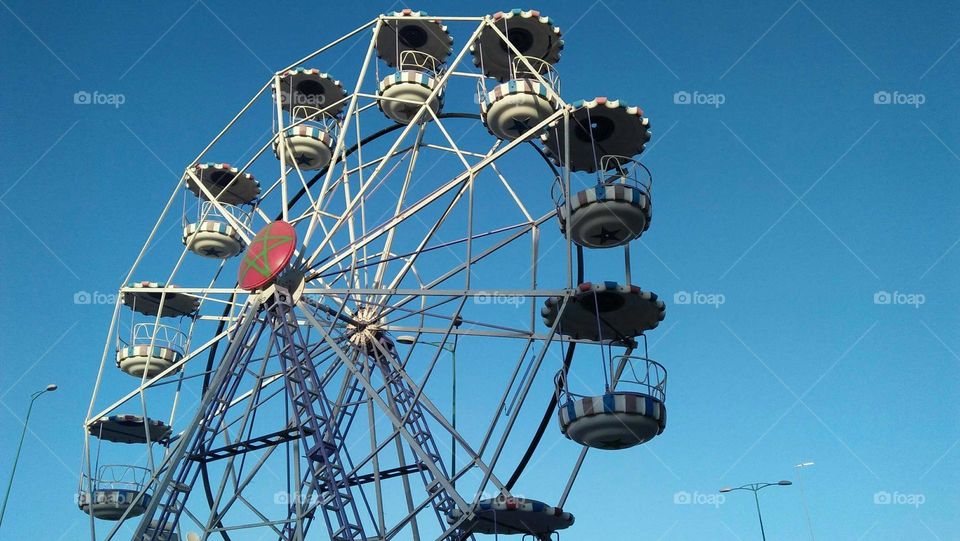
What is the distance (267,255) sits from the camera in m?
21.7

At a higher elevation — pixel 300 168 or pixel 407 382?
pixel 300 168

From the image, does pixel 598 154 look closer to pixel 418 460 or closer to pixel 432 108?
pixel 432 108

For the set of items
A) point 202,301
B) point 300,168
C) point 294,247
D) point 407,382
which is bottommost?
point 407,382

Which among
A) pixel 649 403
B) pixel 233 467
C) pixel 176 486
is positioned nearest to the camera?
pixel 649 403

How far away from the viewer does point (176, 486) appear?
19844 millimetres

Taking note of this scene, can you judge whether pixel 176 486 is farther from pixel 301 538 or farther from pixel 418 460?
pixel 418 460

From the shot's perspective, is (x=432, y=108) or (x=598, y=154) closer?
(x=598, y=154)

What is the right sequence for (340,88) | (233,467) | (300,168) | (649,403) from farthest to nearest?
(340,88)
(300,168)
(233,467)
(649,403)

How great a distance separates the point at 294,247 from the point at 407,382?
12.8 feet

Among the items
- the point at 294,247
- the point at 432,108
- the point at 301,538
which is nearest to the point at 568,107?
the point at 432,108

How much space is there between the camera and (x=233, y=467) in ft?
76.0

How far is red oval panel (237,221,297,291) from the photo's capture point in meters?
21.3

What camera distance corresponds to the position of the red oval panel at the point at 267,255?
2133 centimetres

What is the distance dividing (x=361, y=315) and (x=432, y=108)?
530 centimetres
